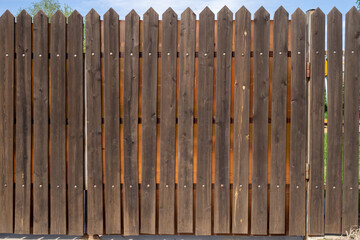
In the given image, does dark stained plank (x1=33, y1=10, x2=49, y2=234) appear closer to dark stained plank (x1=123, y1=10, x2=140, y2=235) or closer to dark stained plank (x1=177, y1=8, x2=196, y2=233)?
dark stained plank (x1=123, y1=10, x2=140, y2=235)

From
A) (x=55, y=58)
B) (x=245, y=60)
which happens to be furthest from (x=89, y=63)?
(x=245, y=60)

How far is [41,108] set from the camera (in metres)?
3.49

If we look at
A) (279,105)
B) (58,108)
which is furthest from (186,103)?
(58,108)

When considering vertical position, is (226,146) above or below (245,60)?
below

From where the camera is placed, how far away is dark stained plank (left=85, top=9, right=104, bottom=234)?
135 inches

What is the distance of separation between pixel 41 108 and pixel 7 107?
37 cm

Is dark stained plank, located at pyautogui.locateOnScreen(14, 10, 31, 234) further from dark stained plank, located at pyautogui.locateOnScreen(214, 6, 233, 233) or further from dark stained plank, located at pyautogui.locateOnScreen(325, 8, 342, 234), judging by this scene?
dark stained plank, located at pyautogui.locateOnScreen(325, 8, 342, 234)

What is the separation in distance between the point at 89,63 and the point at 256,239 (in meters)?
2.51

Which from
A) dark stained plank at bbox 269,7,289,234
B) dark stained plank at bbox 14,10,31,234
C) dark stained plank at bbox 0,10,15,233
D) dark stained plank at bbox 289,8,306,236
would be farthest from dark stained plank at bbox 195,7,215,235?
dark stained plank at bbox 0,10,15,233

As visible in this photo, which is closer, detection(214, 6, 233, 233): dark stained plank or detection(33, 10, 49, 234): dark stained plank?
detection(214, 6, 233, 233): dark stained plank

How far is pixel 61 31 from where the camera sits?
3.46 metres

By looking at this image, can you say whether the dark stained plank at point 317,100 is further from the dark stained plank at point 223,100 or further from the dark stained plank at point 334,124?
the dark stained plank at point 223,100

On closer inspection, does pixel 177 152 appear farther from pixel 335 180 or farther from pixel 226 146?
pixel 335 180

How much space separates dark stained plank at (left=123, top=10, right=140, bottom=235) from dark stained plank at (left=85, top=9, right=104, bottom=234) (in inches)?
10.5
